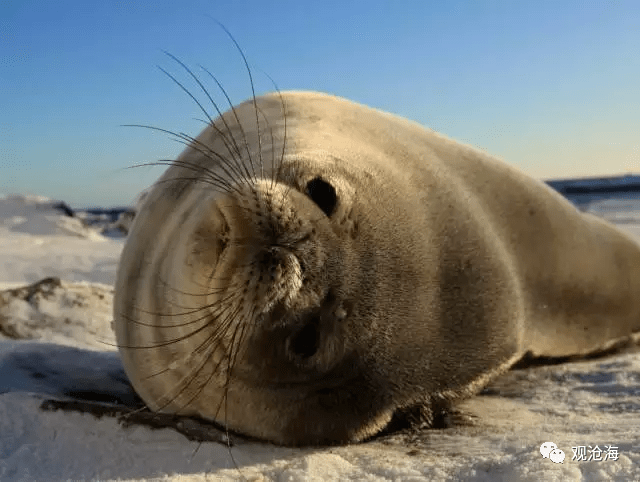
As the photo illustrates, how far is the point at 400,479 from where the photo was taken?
2.03 meters

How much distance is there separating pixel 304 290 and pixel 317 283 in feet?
0.24

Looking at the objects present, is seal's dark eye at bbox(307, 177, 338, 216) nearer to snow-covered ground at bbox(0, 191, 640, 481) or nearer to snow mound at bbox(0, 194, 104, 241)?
snow-covered ground at bbox(0, 191, 640, 481)

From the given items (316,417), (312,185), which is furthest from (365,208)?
(316,417)

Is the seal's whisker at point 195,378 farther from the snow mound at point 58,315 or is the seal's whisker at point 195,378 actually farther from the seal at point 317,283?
the snow mound at point 58,315

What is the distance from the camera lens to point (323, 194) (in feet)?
7.99

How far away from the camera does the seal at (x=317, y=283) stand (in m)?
2.19

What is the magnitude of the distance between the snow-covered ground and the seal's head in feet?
0.53

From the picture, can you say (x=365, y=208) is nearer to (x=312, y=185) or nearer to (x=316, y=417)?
(x=312, y=185)

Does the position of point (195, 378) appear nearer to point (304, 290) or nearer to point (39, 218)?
point (304, 290)

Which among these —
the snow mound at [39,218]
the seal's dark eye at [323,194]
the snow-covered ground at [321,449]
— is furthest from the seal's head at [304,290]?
the snow mound at [39,218]

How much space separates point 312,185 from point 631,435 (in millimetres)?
1280

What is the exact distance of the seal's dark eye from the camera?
2.41 m

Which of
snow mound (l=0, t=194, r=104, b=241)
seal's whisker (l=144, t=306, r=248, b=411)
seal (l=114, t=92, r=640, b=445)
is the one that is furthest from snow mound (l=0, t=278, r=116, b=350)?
snow mound (l=0, t=194, r=104, b=241)

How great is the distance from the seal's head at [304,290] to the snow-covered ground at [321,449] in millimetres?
161
